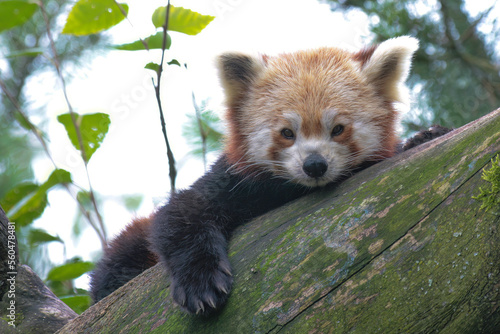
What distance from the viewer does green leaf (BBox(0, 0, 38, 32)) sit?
10.0 feet

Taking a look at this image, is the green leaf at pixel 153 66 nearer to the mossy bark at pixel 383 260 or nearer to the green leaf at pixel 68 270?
the mossy bark at pixel 383 260

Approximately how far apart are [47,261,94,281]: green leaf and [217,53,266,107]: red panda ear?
1.58 metres

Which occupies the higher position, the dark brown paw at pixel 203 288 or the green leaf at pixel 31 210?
the dark brown paw at pixel 203 288

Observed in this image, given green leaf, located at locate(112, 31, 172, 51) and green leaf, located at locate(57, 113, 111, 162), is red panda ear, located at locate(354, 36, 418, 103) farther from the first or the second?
green leaf, located at locate(57, 113, 111, 162)

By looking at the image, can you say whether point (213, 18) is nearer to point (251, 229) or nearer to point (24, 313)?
point (251, 229)

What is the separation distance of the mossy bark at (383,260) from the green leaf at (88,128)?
4.91 ft

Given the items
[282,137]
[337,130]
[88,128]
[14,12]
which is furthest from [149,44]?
[337,130]

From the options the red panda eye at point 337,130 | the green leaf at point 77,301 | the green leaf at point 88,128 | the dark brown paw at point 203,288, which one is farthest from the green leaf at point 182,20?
the green leaf at point 77,301

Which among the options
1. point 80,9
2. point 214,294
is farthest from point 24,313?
point 80,9

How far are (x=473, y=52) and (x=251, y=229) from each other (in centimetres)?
340

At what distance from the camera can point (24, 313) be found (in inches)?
110

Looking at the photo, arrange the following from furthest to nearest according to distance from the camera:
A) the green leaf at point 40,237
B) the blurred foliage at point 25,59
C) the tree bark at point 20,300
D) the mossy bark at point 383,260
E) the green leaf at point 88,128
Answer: the blurred foliage at point 25,59, the green leaf at point 40,237, the green leaf at point 88,128, the tree bark at point 20,300, the mossy bark at point 383,260

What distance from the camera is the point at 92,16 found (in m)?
3.03

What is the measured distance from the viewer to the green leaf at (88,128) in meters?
3.27
